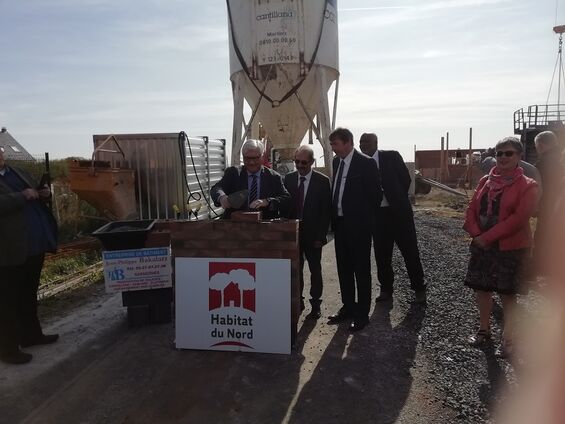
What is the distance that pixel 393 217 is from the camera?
18.5ft

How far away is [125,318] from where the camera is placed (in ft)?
17.5

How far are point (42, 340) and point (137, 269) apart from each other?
1.10 metres

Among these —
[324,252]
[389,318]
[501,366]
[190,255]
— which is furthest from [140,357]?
[324,252]

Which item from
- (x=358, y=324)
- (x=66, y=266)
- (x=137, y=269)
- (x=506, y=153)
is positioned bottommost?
(x=66, y=266)

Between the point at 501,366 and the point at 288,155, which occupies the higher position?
the point at 288,155

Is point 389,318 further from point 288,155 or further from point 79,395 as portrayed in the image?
point 288,155

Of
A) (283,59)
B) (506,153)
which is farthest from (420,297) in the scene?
(283,59)

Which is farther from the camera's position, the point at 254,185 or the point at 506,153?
the point at 254,185

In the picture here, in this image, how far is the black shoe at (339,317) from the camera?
5008mm

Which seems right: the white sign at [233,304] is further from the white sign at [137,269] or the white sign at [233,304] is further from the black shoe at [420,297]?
the black shoe at [420,297]

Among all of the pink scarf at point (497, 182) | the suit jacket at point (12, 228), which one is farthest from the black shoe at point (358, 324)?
the suit jacket at point (12, 228)

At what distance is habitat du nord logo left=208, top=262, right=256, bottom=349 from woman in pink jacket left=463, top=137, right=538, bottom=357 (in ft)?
6.62

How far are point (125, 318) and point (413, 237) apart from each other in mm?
3498

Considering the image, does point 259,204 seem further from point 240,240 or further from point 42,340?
point 42,340
